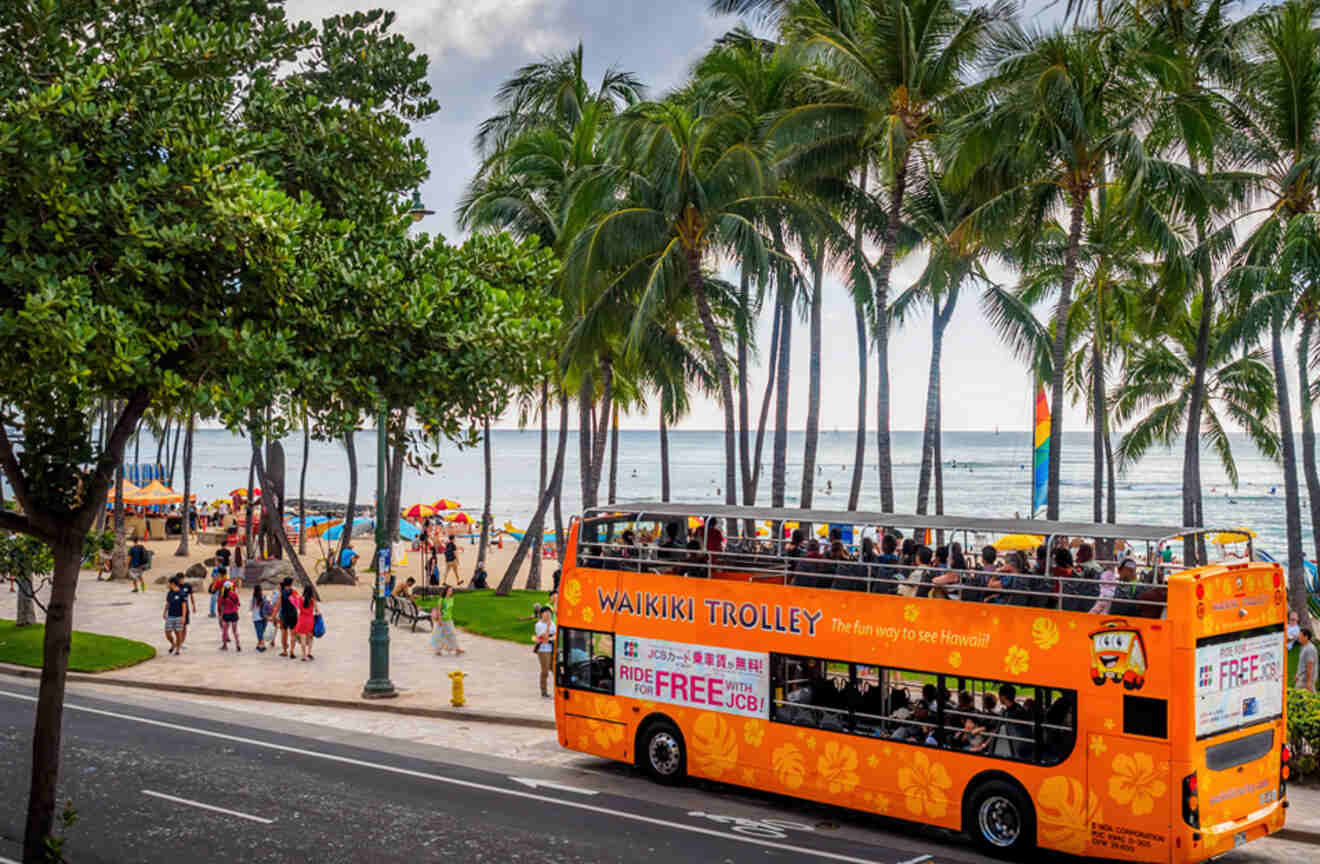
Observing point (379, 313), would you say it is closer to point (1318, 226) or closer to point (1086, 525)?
point (1086, 525)

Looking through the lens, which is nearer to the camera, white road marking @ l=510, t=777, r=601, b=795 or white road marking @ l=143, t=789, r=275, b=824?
white road marking @ l=143, t=789, r=275, b=824

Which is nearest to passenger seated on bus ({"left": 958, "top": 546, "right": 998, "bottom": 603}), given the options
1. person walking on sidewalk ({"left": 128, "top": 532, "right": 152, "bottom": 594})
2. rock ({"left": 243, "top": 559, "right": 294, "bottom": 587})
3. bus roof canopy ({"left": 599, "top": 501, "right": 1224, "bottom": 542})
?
bus roof canopy ({"left": 599, "top": 501, "right": 1224, "bottom": 542})

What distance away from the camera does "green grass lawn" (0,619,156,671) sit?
1005 inches

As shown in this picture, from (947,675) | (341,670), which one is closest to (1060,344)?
(947,675)

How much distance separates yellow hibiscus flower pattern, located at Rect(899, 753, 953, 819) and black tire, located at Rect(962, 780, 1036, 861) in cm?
31

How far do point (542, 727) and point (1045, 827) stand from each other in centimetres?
996

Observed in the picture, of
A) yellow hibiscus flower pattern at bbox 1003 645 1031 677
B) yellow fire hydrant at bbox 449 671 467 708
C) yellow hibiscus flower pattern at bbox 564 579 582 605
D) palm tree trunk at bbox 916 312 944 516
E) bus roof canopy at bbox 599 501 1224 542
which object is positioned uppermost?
palm tree trunk at bbox 916 312 944 516

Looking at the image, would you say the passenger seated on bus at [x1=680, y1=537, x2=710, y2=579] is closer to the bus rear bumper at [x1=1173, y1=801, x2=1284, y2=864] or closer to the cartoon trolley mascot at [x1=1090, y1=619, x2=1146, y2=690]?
the cartoon trolley mascot at [x1=1090, y1=619, x2=1146, y2=690]

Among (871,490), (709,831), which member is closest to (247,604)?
(709,831)

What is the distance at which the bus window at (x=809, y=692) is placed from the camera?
14984 mm

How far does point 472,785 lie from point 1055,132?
17.2 meters

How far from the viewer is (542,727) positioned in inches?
819

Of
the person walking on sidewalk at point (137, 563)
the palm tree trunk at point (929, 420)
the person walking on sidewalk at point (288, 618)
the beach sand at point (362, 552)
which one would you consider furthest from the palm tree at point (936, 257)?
the person walking on sidewalk at point (137, 563)

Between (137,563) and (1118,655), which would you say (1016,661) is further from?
(137,563)
